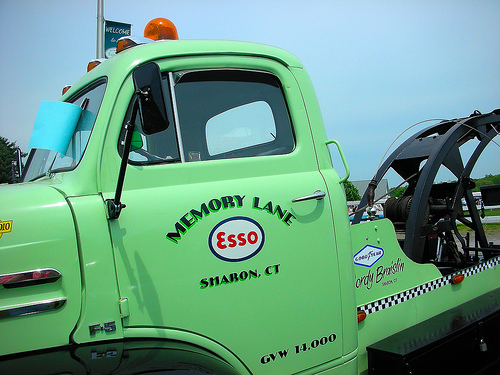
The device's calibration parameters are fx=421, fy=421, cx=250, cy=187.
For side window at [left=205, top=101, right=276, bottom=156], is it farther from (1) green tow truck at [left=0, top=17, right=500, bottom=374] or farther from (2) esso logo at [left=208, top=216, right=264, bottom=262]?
(2) esso logo at [left=208, top=216, right=264, bottom=262]

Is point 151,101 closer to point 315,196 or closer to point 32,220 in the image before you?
point 32,220

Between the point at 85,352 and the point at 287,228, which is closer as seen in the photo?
the point at 85,352

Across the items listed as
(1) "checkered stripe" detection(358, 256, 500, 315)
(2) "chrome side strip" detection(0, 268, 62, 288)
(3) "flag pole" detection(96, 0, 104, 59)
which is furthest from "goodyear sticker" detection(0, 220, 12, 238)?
(3) "flag pole" detection(96, 0, 104, 59)

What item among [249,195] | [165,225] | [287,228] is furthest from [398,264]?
[165,225]

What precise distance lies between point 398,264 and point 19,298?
2.30m

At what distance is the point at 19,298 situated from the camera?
5.28 feet

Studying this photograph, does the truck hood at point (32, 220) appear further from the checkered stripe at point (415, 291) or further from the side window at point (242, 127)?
the checkered stripe at point (415, 291)

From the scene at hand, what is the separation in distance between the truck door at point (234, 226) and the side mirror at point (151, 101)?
259mm

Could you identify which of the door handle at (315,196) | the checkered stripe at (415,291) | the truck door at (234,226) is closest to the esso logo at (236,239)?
the truck door at (234,226)

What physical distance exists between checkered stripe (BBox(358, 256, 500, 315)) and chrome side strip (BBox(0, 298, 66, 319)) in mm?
1715

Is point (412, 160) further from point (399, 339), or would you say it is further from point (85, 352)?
point (85, 352)

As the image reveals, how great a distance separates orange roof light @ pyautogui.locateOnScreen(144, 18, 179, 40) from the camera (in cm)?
234

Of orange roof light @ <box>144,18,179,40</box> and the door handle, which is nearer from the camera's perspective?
the door handle

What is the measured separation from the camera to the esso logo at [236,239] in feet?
6.48
